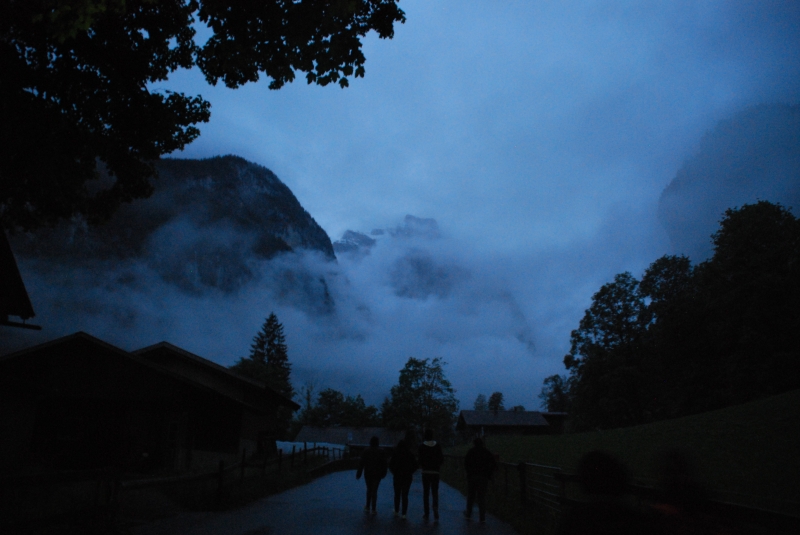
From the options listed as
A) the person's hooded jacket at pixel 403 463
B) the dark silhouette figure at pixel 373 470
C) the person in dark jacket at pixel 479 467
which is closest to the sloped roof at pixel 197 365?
the dark silhouette figure at pixel 373 470

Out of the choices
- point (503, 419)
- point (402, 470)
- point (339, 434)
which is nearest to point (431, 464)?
point (402, 470)

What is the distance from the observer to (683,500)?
361 cm

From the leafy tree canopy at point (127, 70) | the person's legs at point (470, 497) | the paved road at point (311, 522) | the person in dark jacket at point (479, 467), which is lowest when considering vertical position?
the paved road at point (311, 522)

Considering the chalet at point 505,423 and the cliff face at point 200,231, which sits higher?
the cliff face at point 200,231

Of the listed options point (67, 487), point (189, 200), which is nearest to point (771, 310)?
point (67, 487)

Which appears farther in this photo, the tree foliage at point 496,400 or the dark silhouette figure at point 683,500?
the tree foliage at point 496,400

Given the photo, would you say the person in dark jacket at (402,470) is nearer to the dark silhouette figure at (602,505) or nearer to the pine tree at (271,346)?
the dark silhouette figure at (602,505)

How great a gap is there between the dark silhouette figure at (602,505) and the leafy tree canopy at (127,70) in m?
6.04

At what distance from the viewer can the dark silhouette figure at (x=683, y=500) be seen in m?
3.36

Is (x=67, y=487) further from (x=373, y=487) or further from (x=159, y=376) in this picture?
(x=159, y=376)

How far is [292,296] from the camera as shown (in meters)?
136

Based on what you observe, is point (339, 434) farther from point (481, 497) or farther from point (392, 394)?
point (481, 497)

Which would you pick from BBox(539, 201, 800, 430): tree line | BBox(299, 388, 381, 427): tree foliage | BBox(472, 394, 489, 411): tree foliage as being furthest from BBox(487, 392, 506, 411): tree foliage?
BBox(539, 201, 800, 430): tree line

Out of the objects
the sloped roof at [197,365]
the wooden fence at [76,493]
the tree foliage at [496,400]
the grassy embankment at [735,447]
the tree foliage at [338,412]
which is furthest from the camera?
the tree foliage at [496,400]
